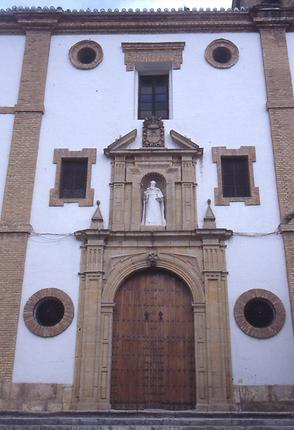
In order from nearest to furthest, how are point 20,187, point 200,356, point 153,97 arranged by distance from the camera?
point 200,356, point 20,187, point 153,97

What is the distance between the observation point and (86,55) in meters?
14.4

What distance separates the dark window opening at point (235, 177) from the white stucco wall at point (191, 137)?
325mm

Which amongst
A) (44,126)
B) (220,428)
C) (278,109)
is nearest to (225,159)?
(278,109)

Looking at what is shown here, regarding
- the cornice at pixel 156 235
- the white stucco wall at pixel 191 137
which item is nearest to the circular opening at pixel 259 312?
the white stucco wall at pixel 191 137

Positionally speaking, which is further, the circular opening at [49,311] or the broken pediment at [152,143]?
the broken pediment at [152,143]

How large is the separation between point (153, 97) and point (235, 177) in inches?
127

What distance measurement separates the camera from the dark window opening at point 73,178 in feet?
41.8

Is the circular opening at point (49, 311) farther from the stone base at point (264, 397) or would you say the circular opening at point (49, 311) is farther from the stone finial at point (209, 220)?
the stone base at point (264, 397)

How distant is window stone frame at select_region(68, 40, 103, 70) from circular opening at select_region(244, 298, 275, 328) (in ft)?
24.5

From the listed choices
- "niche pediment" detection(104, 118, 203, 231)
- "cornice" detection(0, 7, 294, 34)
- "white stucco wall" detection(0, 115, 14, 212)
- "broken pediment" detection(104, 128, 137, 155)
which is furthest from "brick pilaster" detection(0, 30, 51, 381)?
"niche pediment" detection(104, 118, 203, 231)

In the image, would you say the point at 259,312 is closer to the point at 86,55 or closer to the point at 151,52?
the point at 151,52

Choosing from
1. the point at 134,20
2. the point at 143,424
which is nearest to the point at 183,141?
the point at 134,20

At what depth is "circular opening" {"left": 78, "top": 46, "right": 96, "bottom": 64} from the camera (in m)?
14.3

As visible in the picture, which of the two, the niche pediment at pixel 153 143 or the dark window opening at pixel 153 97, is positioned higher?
the dark window opening at pixel 153 97
